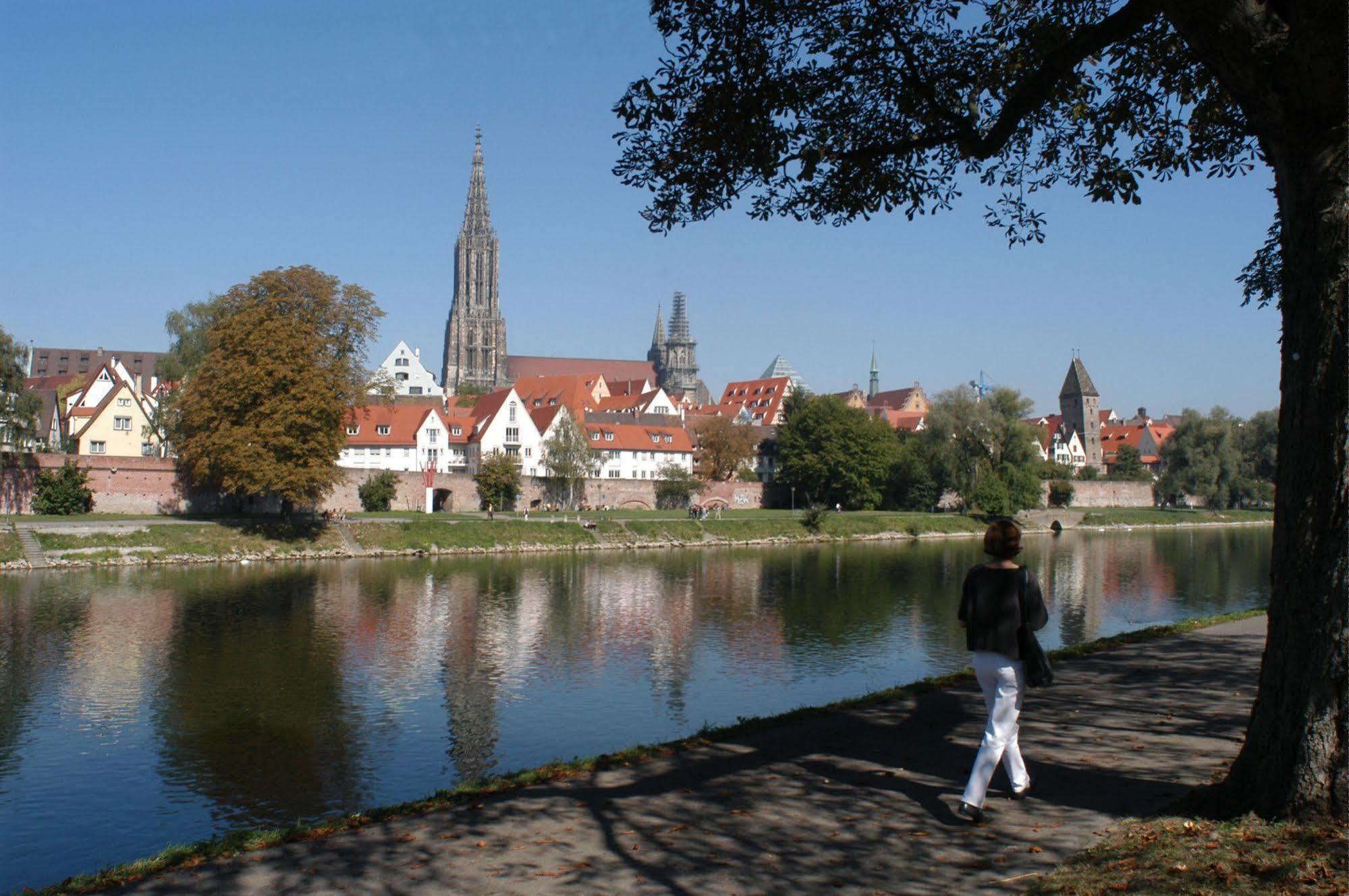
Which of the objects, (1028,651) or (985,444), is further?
(985,444)

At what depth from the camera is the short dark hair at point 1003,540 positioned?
7.71m

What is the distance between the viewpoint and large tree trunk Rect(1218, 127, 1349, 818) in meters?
6.34

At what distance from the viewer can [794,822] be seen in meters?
7.55

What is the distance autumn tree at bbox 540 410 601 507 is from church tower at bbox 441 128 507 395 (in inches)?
3287

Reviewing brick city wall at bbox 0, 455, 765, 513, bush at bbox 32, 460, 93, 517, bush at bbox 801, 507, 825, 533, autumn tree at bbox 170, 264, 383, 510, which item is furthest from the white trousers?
bush at bbox 801, 507, 825, 533

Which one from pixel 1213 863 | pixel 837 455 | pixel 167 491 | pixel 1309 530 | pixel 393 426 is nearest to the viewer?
pixel 1213 863

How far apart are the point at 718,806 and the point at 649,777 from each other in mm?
1063

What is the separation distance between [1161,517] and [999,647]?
95.5 m

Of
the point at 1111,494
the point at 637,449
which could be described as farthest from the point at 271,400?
the point at 1111,494

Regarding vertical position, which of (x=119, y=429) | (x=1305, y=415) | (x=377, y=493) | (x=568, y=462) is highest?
(x=119, y=429)

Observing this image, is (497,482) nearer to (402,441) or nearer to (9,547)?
(402,441)

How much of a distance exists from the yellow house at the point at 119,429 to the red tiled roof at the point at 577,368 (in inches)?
3866

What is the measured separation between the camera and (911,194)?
12414mm

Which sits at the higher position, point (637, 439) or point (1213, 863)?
point (637, 439)
